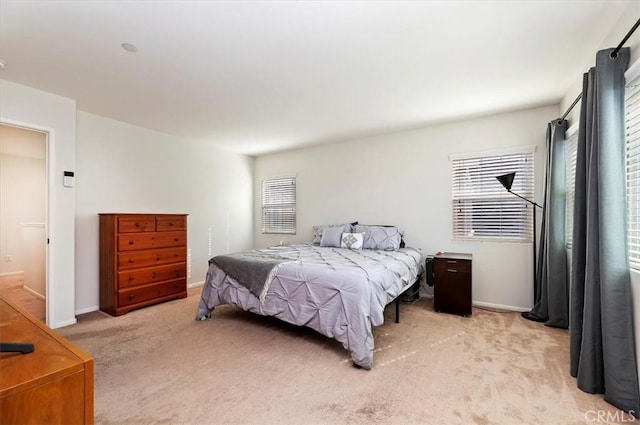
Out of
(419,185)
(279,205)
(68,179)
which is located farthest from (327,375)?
(279,205)

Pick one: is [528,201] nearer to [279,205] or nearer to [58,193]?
[279,205]

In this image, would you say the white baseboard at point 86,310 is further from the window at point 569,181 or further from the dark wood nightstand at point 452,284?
the window at point 569,181

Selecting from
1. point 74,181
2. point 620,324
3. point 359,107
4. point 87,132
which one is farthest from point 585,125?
point 87,132

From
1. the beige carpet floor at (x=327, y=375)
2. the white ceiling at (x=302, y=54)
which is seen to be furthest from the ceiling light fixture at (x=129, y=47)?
the beige carpet floor at (x=327, y=375)

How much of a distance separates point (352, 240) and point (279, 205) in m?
2.12

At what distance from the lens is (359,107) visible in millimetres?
3453

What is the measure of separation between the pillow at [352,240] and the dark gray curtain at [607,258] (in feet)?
8.09

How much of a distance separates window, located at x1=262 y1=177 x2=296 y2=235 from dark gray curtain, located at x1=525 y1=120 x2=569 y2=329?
378 centimetres

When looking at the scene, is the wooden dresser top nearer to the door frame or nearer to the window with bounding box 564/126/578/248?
the door frame

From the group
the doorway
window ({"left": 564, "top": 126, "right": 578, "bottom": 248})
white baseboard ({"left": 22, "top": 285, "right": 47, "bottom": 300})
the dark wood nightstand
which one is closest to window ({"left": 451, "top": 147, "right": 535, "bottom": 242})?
window ({"left": 564, "top": 126, "right": 578, "bottom": 248})

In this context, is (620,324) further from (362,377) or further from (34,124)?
(34,124)

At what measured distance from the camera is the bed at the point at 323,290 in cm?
230

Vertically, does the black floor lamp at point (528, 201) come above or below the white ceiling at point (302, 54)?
below

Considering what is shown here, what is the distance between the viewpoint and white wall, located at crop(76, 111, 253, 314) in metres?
3.62
